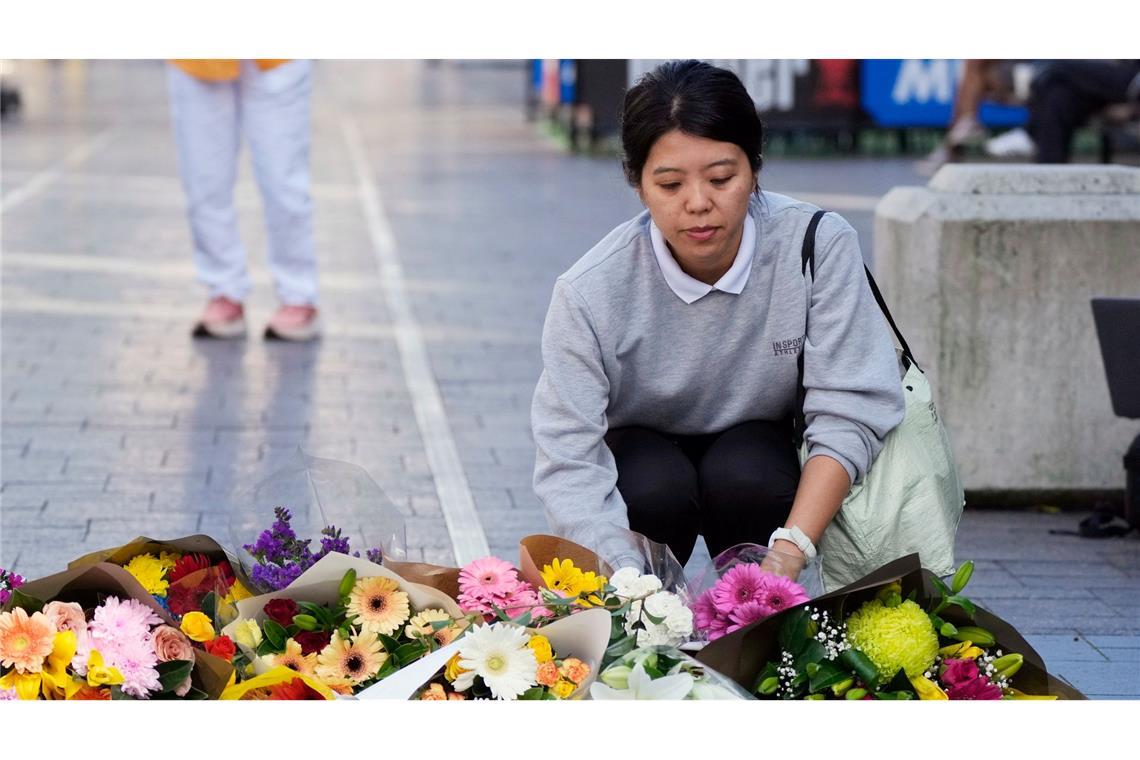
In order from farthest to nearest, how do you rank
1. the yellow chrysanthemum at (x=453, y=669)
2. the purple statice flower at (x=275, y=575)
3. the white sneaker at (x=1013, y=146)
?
1. the white sneaker at (x=1013, y=146)
2. the purple statice flower at (x=275, y=575)
3. the yellow chrysanthemum at (x=453, y=669)

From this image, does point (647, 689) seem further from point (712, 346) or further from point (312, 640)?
point (712, 346)

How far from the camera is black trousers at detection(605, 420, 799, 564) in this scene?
3.18 m

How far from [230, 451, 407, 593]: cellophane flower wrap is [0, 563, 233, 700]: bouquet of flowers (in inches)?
13.9

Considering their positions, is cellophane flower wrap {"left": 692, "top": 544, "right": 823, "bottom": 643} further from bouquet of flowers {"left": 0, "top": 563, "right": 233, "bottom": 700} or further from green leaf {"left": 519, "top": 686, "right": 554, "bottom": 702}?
bouquet of flowers {"left": 0, "top": 563, "right": 233, "bottom": 700}

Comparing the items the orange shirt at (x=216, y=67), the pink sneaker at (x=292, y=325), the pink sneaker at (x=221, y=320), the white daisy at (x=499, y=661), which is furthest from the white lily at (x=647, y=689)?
the pink sneaker at (x=221, y=320)

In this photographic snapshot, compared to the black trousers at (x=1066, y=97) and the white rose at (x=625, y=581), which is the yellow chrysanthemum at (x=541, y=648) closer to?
the white rose at (x=625, y=581)

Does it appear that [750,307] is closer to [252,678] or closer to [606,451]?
[606,451]

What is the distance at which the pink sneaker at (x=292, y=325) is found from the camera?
7168mm

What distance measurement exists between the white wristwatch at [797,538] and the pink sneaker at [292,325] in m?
4.52

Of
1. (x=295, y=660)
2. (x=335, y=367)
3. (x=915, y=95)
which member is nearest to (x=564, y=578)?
(x=295, y=660)

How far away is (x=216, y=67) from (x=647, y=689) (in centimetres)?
484

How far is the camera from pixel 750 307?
3150 mm
